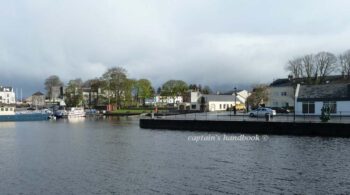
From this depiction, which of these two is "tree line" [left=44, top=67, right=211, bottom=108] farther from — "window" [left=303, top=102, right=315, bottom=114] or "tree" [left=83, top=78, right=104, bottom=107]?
"window" [left=303, top=102, right=315, bottom=114]

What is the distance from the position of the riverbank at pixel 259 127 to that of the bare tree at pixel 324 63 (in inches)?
2062

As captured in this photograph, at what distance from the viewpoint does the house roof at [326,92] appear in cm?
6878

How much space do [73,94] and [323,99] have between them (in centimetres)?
10753

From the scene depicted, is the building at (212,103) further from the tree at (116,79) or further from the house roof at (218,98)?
the tree at (116,79)

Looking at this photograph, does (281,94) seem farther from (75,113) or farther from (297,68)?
(75,113)

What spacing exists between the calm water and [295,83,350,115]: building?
23.2 metres

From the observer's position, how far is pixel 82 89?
160625mm

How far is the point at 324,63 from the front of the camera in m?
105

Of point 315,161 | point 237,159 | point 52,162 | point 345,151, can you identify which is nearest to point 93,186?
point 52,162

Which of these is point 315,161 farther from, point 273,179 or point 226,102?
point 226,102

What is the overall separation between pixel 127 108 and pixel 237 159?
371ft

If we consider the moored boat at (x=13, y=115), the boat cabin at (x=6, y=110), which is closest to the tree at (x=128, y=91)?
the moored boat at (x=13, y=115)

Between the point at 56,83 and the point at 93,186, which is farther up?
the point at 56,83

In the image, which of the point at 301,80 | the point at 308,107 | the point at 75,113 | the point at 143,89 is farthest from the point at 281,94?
the point at 75,113
